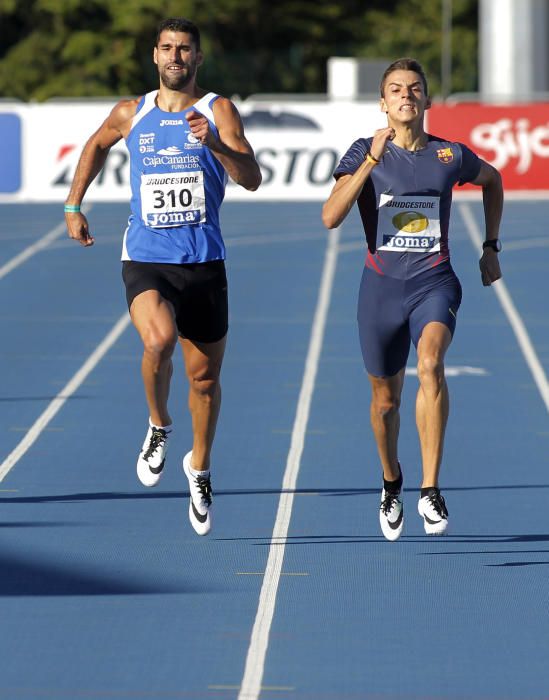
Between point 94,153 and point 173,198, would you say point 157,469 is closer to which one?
point 173,198

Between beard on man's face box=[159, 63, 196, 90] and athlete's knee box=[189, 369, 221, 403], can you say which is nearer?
beard on man's face box=[159, 63, 196, 90]

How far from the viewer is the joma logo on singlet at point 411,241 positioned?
7766 millimetres

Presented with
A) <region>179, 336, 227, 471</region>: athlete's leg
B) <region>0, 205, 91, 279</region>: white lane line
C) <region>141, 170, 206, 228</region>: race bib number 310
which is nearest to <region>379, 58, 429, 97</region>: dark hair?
<region>141, 170, 206, 228</region>: race bib number 310

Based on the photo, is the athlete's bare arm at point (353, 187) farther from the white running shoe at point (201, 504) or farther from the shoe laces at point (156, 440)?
the shoe laces at point (156, 440)

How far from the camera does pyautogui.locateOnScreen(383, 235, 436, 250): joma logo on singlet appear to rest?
7.77m

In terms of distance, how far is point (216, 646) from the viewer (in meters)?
6.54

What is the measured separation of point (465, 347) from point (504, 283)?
4883 millimetres

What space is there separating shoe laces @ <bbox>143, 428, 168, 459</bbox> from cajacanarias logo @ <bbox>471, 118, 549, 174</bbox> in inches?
803

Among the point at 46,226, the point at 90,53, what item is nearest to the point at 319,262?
the point at 46,226

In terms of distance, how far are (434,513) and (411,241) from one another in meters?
1.14

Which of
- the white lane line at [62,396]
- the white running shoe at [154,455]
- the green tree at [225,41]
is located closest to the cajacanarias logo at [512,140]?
the white lane line at [62,396]

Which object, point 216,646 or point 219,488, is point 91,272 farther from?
point 216,646

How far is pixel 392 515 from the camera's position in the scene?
26.3 ft

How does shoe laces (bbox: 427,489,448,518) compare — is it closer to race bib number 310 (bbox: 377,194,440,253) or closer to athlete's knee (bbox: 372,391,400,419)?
athlete's knee (bbox: 372,391,400,419)
